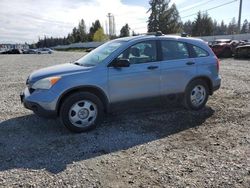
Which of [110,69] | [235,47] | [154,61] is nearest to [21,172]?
[110,69]

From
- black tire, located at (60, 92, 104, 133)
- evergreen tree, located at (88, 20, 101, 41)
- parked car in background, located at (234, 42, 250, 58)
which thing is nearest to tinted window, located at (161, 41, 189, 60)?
black tire, located at (60, 92, 104, 133)

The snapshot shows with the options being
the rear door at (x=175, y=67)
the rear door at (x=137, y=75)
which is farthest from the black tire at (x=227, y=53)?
the rear door at (x=137, y=75)

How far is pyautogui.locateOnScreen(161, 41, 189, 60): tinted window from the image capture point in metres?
6.52

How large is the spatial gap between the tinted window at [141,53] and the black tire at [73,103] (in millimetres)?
1008

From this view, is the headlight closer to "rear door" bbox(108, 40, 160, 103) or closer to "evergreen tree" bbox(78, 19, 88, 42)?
"rear door" bbox(108, 40, 160, 103)

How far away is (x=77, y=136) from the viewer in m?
5.53

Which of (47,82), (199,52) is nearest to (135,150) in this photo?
(47,82)

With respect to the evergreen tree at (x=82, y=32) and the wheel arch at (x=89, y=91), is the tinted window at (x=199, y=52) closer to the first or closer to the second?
the wheel arch at (x=89, y=91)

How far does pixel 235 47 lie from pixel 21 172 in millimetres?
23525

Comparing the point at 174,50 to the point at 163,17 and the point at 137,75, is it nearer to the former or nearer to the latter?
the point at 137,75

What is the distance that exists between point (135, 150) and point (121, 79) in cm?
159

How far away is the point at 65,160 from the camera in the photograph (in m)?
4.52

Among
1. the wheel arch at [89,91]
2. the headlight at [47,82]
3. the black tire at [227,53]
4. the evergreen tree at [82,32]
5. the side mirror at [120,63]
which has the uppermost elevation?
the evergreen tree at [82,32]

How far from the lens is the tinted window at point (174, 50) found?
6.52 meters
